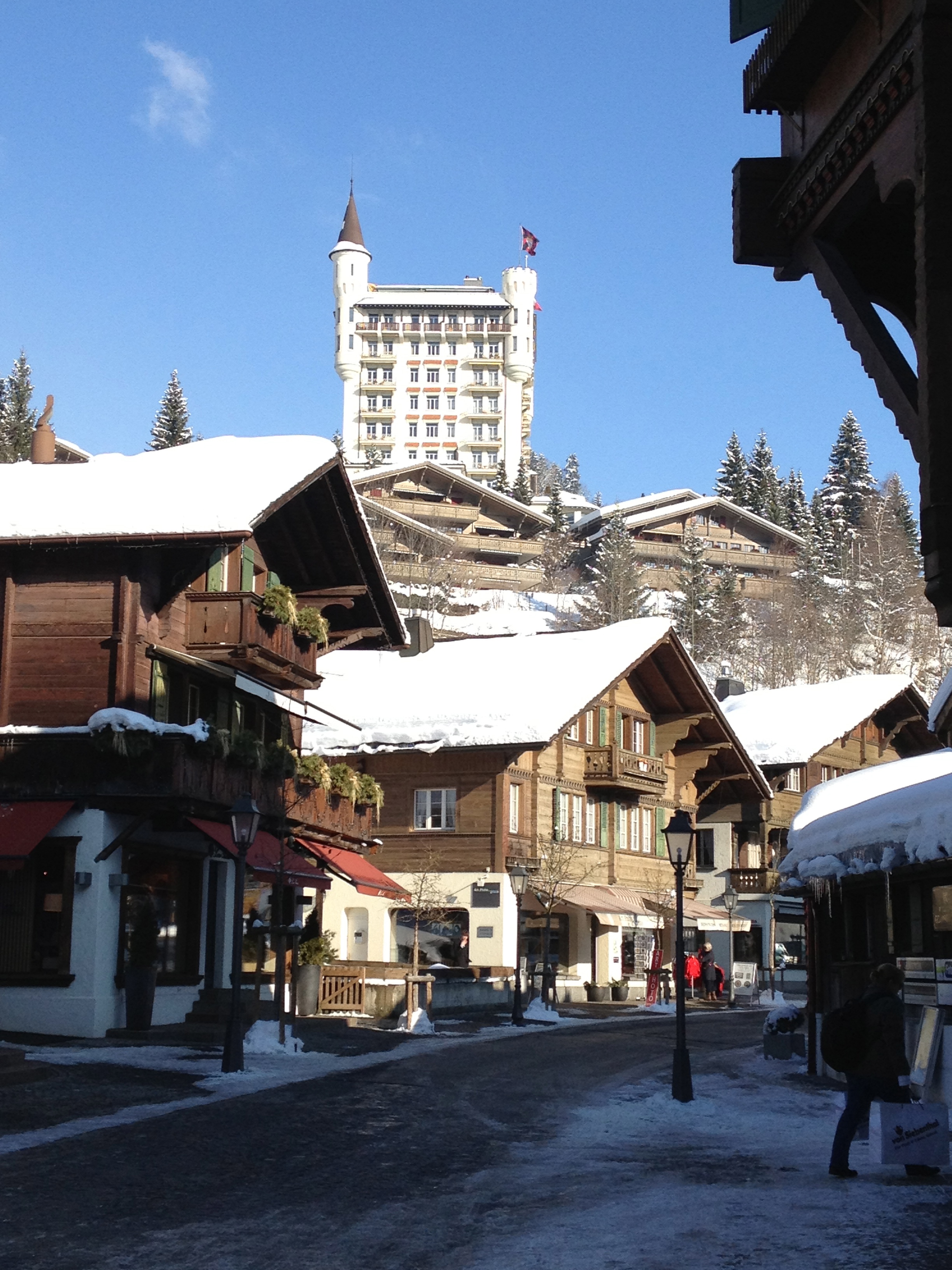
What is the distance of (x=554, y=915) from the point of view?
1937 inches

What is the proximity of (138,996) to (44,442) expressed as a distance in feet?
46.3

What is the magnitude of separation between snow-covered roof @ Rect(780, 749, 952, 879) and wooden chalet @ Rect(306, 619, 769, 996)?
849 inches

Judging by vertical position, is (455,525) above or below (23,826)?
above

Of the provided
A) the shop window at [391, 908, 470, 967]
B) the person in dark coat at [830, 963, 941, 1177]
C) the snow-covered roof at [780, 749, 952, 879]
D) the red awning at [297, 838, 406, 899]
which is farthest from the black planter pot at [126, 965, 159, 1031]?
the shop window at [391, 908, 470, 967]

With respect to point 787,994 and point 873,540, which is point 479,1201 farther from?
point 873,540

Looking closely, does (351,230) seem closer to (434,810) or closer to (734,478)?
(734,478)

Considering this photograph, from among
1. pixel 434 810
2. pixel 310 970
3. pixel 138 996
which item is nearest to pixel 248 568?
pixel 310 970

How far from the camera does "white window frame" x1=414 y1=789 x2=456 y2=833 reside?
4562 centimetres

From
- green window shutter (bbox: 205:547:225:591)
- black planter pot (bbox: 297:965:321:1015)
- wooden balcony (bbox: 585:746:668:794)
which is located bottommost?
black planter pot (bbox: 297:965:321:1015)

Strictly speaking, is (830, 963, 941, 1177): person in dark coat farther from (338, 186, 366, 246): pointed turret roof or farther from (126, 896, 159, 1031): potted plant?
(338, 186, 366, 246): pointed turret roof

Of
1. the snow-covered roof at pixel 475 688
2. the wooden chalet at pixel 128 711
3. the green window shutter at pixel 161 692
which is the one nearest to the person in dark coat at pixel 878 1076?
the wooden chalet at pixel 128 711

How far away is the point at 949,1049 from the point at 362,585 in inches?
961

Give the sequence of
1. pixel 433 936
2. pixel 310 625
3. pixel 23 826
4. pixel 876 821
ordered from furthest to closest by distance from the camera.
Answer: pixel 433 936 → pixel 310 625 → pixel 23 826 → pixel 876 821

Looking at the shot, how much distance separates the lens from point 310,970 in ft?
109
